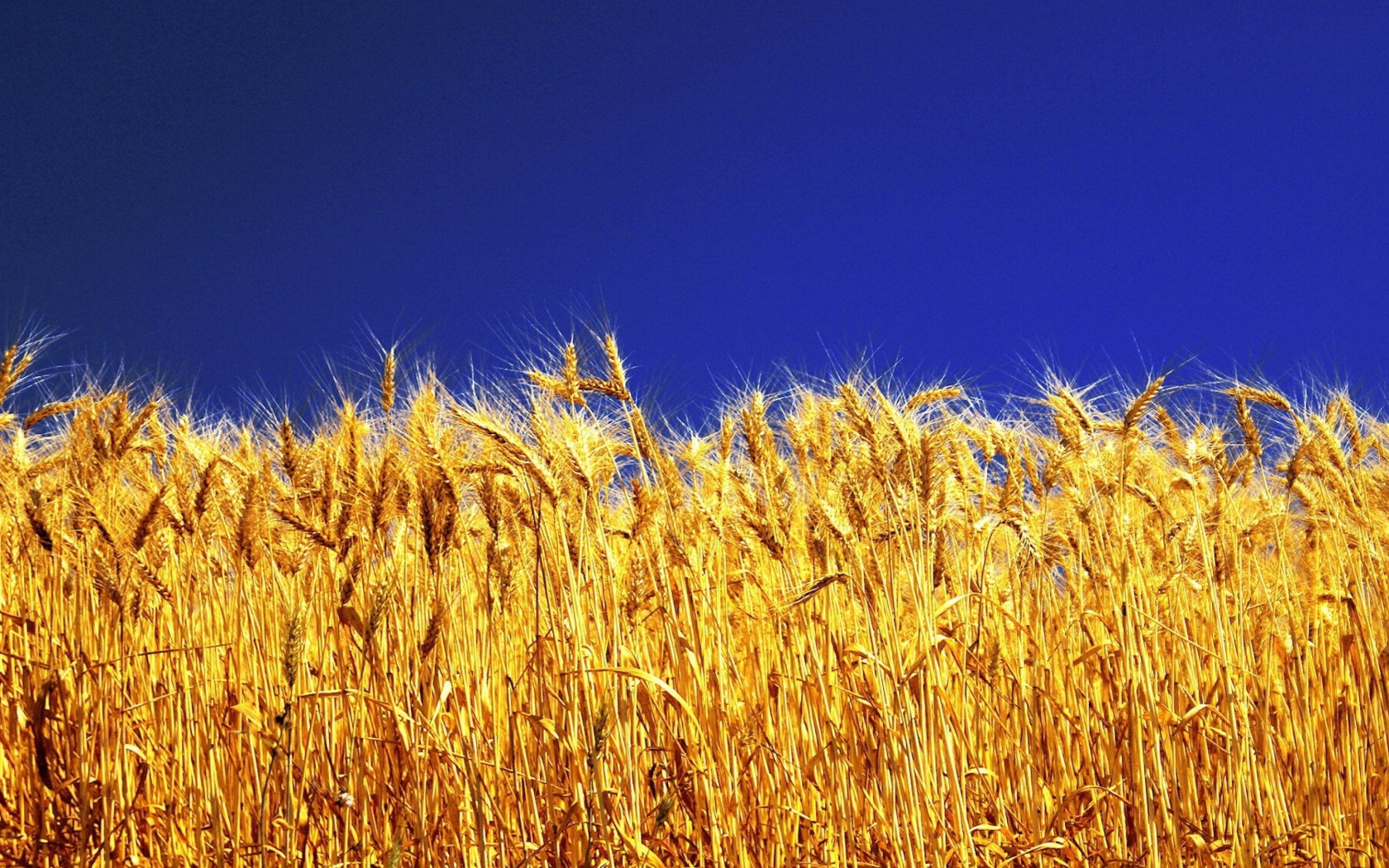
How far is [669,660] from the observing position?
269 cm

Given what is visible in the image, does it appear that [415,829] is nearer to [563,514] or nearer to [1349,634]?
[563,514]

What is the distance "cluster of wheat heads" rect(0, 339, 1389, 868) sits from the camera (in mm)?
2029

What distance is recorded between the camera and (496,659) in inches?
97.7

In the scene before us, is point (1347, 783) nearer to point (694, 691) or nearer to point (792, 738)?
point (792, 738)

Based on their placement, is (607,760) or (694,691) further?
(694,691)

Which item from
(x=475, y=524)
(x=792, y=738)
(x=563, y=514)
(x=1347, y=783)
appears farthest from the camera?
(x=475, y=524)

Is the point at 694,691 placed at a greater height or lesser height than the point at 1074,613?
lesser

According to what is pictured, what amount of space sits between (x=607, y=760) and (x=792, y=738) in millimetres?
428

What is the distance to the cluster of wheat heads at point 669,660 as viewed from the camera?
203 centimetres

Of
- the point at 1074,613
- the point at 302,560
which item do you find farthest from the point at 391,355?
the point at 1074,613

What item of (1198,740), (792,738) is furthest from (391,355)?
(1198,740)

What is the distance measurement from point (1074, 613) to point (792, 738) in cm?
112

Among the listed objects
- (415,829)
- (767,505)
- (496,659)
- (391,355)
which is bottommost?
(415,829)

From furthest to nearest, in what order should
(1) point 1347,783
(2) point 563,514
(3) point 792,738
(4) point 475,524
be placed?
(4) point 475,524 < (1) point 1347,783 < (3) point 792,738 < (2) point 563,514
